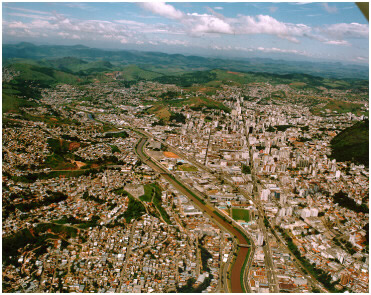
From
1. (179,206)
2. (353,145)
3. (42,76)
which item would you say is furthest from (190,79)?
(179,206)

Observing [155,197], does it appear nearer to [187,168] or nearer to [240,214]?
[240,214]

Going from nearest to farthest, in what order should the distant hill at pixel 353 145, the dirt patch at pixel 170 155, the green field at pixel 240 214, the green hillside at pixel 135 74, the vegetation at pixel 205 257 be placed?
the vegetation at pixel 205 257
the green field at pixel 240 214
the distant hill at pixel 353 145
the dirt patch at pixel 170 155
the green hillside at pixel 135 74

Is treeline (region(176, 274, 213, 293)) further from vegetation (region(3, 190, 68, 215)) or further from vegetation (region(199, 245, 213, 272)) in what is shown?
vegetation (region(3, 190, 68, 215))

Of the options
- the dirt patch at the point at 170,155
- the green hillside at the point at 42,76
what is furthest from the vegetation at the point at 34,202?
the green hillside at the point at 42,76

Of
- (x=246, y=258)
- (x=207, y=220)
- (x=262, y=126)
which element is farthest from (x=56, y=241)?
(x=262, y=126)

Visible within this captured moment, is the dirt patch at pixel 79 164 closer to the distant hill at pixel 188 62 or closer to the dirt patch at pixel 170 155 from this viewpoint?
the dirt patch at pixel 170 155

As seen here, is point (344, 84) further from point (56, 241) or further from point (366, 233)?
point (56, 241)
